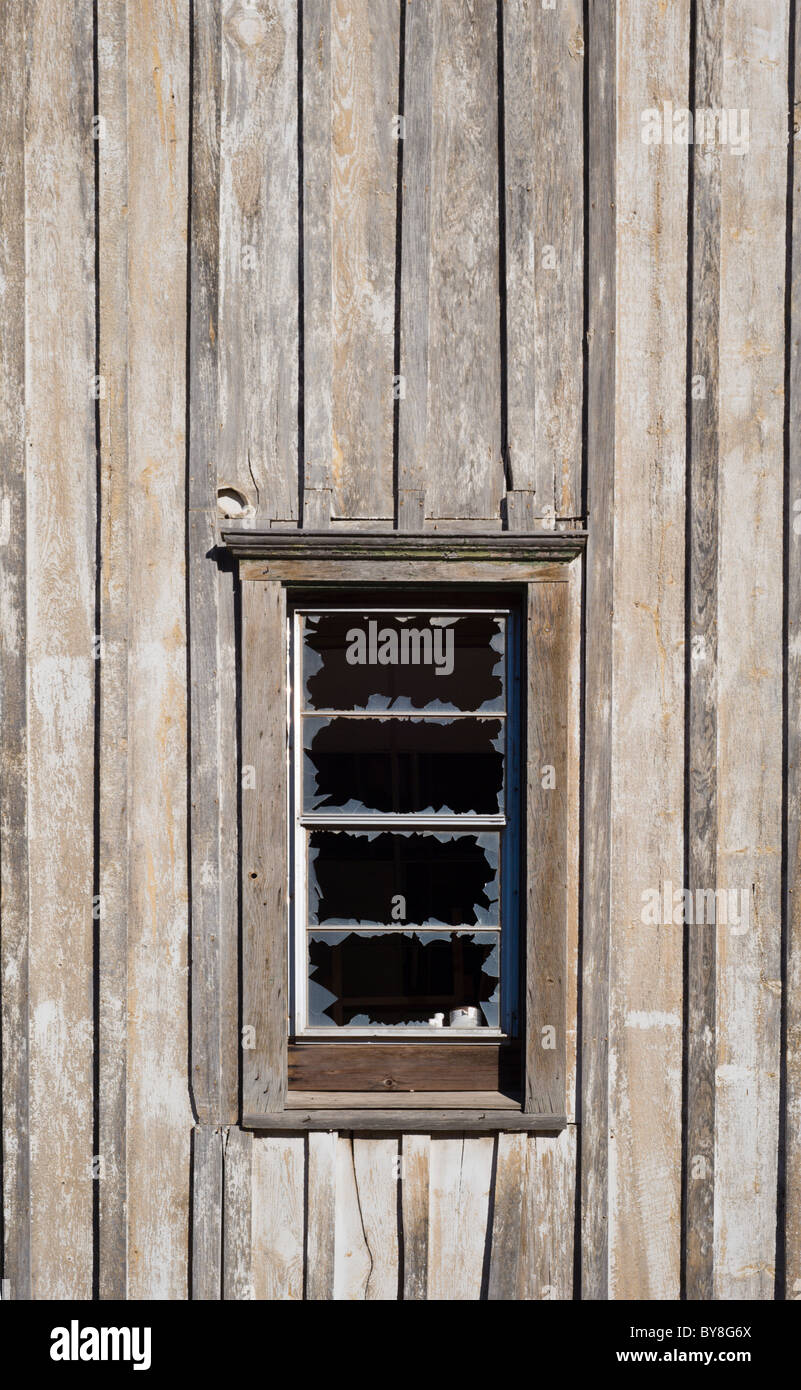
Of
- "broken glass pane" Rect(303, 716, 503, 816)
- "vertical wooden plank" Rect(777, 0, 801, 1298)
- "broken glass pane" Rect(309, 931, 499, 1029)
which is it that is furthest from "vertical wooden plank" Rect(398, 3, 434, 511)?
"broken glass pane" Rect(309, 931, 499, 1029)

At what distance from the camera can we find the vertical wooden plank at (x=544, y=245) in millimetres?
3000

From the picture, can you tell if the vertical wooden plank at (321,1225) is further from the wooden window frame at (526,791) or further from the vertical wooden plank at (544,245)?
the vertical wooden plank at (544,245)

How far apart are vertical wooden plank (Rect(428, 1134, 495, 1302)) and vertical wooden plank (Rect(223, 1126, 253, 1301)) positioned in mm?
649

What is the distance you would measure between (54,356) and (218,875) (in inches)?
75.9

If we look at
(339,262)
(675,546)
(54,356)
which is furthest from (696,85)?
(54,356)

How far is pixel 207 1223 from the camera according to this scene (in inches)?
120

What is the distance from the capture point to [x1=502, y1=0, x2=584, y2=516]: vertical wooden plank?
9.84 feet

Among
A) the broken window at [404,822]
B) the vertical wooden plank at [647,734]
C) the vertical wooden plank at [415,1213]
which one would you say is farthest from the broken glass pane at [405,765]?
the vertical wooden plank at [415,1213]

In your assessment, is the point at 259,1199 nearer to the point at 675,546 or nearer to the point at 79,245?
the point at 675,546

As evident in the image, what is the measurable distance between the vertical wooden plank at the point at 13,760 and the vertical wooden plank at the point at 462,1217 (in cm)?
146

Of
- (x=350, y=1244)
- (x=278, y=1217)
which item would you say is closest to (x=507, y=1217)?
(x=350, y=1244)

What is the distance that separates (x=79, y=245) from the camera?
119 inches

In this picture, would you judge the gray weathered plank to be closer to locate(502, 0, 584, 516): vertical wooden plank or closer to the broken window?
locate(502, 0, 584, 516): vertical wooden plank

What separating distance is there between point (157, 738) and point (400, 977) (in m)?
1.25
